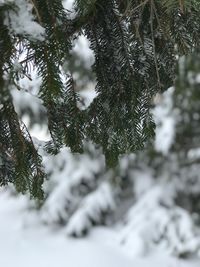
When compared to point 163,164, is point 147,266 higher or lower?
lower

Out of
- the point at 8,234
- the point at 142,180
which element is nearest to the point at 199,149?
the point at 142,180

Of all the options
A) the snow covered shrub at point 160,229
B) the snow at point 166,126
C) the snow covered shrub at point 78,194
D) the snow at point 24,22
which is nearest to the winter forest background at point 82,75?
the snow at point 24,22

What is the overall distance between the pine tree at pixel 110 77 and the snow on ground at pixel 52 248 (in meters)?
5.31

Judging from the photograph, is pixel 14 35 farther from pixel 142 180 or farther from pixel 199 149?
pixel 142 180

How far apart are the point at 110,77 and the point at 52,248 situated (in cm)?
640

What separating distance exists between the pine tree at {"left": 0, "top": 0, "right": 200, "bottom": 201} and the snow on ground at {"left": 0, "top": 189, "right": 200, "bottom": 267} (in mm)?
5306

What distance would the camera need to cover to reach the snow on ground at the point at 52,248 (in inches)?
274

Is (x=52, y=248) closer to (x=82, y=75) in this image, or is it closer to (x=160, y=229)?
(x=160, y=229)

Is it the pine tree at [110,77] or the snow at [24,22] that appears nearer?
the snow at [24,22]

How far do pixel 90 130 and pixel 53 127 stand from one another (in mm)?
123

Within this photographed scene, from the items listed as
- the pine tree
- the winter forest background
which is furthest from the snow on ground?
the pine tree

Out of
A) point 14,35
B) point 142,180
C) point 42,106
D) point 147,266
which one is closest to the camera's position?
point 14,35

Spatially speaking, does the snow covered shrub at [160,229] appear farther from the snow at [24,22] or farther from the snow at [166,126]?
the snow at [24,22]

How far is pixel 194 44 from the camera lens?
1579 millimetres
